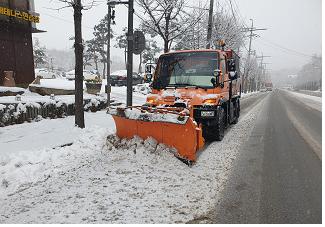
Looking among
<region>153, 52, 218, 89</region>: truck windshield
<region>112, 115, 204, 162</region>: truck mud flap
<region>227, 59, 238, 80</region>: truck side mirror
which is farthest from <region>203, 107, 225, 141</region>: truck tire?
<region>112, 115, 204, 162</region>: truck mud flap

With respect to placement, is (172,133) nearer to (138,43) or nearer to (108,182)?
(108,182)

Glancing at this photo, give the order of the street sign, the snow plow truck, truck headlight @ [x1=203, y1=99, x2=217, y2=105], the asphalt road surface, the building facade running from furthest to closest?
the building facade
the street sign
truck headlight @ [x1=203, y1=99, x2=217, y2=105]
the snow plow truck
the asphalt road surface

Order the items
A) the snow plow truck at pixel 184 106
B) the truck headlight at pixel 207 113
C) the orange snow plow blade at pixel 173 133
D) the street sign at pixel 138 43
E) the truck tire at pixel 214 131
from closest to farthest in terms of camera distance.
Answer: the orange snow plow blade at pixel 173 133, the snow plow truck at pixel 184 106, the truck headlight at pixel 207 113, the truck tire at pixel 214 131, the street sign at pixel 138 43

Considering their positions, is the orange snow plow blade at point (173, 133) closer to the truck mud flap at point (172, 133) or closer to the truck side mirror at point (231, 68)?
the truck mud flap at point (172, 133)

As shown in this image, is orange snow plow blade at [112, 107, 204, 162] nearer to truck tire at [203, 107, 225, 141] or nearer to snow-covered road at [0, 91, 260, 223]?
snow-covered road at [0, 91, 260, 223]

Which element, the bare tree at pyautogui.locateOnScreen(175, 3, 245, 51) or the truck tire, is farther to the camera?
the bare tree at pyautogui.locateOnScreen(175, 3, 245, 51)

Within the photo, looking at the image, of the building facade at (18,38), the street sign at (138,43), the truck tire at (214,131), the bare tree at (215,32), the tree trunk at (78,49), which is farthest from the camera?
the bare tree at (215,32)

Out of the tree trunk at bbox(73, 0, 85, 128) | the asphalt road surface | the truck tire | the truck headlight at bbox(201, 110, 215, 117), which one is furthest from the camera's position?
the tree trunk at bbox(73, 0, 85, 128)

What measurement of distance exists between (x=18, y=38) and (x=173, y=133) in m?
14.3

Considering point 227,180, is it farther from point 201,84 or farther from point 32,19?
point 32,19

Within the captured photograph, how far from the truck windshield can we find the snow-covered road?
1818mm

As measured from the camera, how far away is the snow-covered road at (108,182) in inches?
170

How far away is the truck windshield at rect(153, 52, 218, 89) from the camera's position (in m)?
8.81

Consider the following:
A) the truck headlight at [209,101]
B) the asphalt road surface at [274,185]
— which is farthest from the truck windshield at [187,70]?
the asphalt road surface at [274,185]
